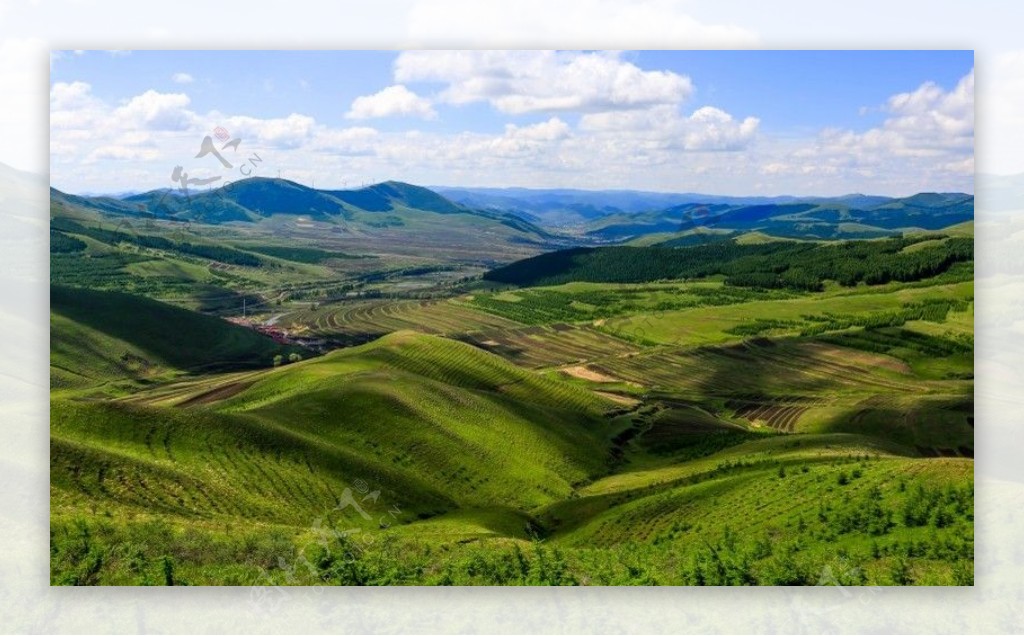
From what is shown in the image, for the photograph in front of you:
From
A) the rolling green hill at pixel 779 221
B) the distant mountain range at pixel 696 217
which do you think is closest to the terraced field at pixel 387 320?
the distant mountain range at pixel 696 217

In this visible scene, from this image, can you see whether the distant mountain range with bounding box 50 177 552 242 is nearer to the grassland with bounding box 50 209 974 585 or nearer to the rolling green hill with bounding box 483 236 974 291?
the rolling green hill with bounding box 483 236 974 291

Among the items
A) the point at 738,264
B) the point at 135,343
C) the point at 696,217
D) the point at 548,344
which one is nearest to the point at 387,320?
the point at 548,344

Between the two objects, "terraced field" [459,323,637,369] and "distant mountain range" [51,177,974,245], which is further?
"distant mountain range" [51,177,974,245]

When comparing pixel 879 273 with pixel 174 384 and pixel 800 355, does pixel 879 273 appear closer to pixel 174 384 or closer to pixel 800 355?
pixel 800 355

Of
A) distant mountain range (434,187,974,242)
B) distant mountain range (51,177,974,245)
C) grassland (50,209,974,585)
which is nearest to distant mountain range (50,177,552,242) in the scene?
distant mountain range (51,177,974,245)

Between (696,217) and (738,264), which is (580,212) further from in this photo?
(738,264)

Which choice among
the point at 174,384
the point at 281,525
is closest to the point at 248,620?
the point at 281,525

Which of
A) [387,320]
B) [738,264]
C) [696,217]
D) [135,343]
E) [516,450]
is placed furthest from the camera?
[696,217]

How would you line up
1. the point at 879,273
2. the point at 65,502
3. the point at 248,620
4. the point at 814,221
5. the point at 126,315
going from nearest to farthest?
the point at 248,620 < the point at 65,502 < the point at 126,315 < the point at 879,273 < the point at 814,221
